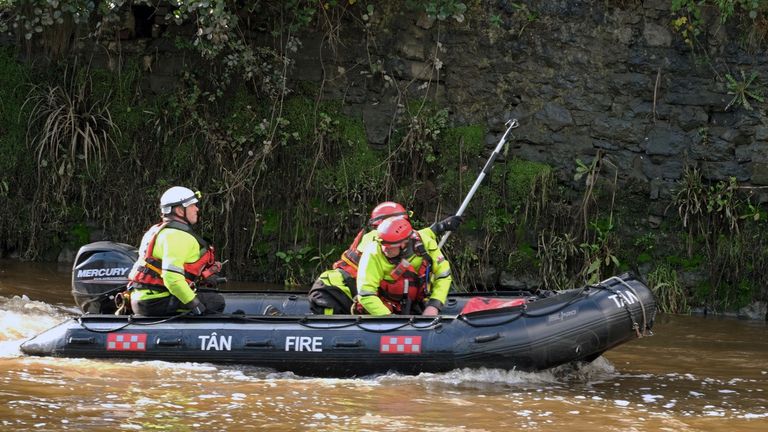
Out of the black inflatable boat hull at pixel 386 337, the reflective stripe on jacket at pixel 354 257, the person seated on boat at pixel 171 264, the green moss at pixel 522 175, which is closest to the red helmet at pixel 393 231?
the reflective stripe on jacket at pixel 354 257

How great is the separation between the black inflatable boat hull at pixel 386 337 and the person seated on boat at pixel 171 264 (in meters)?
0.15

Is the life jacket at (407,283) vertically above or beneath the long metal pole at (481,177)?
beneath

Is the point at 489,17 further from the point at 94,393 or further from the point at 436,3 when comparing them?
the point at 94,393

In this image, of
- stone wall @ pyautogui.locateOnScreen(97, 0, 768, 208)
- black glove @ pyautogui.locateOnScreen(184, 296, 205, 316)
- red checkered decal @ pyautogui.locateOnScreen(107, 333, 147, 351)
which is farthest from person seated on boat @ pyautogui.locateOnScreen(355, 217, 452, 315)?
stone wall @ pyautogui.locateOnScreen(97, 0, 768, 208)

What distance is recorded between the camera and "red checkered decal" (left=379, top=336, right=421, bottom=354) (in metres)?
8.08

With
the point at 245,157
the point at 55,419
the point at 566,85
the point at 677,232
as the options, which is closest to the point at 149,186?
the point at 245,157

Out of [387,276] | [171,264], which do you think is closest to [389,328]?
[387,276]

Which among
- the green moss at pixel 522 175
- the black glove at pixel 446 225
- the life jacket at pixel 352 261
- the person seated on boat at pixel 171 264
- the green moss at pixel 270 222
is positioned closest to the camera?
the person seated on boat at pixel 171 264

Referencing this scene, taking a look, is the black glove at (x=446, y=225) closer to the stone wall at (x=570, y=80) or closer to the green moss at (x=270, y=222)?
the stone wall at (x=570, y=80)

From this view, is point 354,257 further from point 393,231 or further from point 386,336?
point 386,336

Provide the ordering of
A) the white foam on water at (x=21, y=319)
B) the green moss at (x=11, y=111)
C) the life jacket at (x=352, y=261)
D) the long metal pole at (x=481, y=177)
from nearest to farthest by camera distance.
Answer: the life jacket at (x=352, y=261), the white foam on water at (x=21, y=319), the long metal pole at (x=481, y=177), the green moss at (x=11, y=111)

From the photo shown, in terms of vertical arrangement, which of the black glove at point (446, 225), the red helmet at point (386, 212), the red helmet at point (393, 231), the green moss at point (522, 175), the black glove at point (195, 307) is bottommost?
the black glove at point (195, 307)

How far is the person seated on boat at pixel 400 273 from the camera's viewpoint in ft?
27.3

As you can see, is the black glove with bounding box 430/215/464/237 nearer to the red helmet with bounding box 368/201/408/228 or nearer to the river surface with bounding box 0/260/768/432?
the red helmet with bounding box 368/201/408/228
